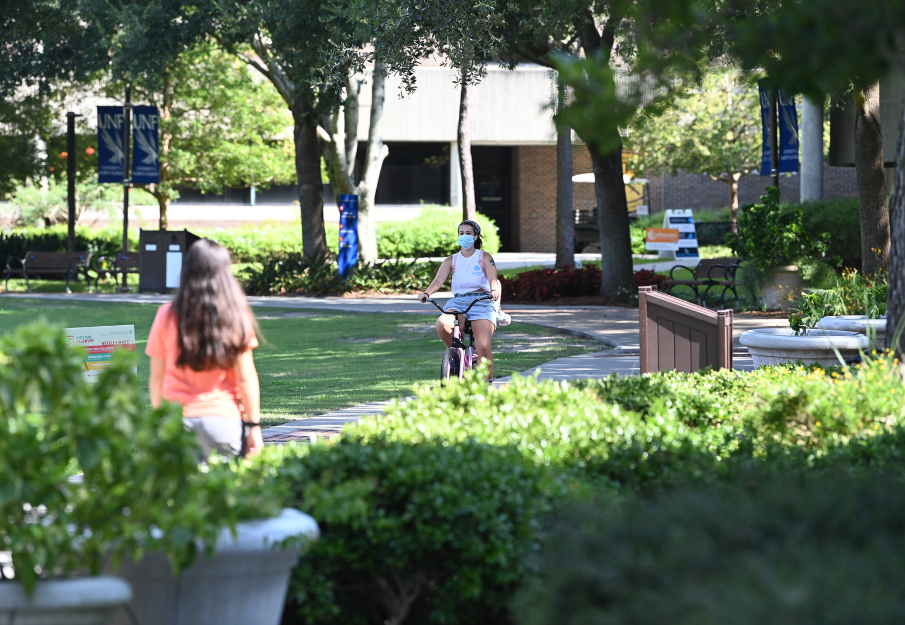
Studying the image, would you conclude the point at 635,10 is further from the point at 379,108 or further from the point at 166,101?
the point at 166,101

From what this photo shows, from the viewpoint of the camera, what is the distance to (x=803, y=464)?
475cm

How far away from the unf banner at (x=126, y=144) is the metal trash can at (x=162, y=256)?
2.22m

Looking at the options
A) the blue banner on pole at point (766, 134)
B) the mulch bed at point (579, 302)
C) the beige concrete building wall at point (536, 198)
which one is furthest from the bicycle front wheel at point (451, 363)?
the beige concrete building wall at point (536, 198)

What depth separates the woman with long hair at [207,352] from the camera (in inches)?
182

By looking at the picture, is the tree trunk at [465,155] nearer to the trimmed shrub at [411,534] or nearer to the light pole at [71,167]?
the light pole at [71,167]

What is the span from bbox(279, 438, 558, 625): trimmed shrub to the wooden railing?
4533mm

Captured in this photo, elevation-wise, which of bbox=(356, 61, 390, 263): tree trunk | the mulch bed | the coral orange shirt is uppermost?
bbox=(356, 61, 390, 263): tree trunk

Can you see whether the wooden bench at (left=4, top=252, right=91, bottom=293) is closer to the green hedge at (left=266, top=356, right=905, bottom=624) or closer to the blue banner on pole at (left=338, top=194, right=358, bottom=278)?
the blue banner on pole at (left=338, top=194, right=358, bottom=278)

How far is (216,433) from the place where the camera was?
4742 mm

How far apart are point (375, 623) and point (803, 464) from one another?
2.07m

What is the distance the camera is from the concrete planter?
311 centimetres

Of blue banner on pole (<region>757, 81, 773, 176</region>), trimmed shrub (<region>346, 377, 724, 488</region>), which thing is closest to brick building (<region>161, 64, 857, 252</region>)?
blue banner on pole (<region>757, 81, 773, 176</region>)

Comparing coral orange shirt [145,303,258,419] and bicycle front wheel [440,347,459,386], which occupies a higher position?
coral orange shirt [145,303,258,419]

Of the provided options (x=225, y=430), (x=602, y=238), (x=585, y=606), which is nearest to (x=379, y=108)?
(x=602, y=238)
